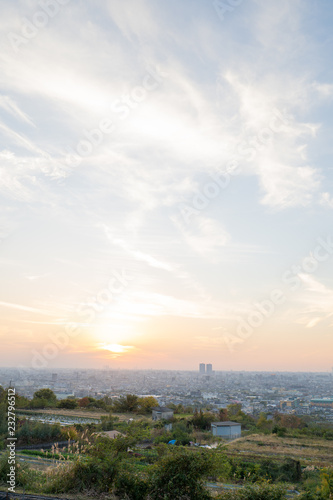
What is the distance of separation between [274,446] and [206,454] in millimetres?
20656

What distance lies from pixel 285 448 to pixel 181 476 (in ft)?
68.5

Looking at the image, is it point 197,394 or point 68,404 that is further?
point 197,394

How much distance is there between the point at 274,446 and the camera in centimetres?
2523

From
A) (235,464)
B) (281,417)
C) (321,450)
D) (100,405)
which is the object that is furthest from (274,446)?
(100,405)

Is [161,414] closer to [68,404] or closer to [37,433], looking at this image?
[68,404]

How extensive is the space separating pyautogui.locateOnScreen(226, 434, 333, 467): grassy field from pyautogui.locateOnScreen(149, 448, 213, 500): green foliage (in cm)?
1280

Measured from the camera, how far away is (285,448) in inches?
975

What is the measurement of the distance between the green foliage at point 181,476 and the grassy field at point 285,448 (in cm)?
1280

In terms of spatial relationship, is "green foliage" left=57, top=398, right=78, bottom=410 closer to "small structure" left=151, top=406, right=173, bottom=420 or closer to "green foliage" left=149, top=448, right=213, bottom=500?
"small structure" left=151, top=406, right=173, bottom=420

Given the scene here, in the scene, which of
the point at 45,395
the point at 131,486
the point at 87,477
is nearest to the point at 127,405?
the point at 45,395

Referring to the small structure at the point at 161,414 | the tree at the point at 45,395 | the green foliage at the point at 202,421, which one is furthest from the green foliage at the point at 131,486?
the tree at the point at 45,395

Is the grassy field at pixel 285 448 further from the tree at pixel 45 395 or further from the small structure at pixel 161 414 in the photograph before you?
the tree at pixel 45 395

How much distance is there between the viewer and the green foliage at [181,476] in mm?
7305

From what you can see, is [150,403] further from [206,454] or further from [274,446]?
[206,454]
